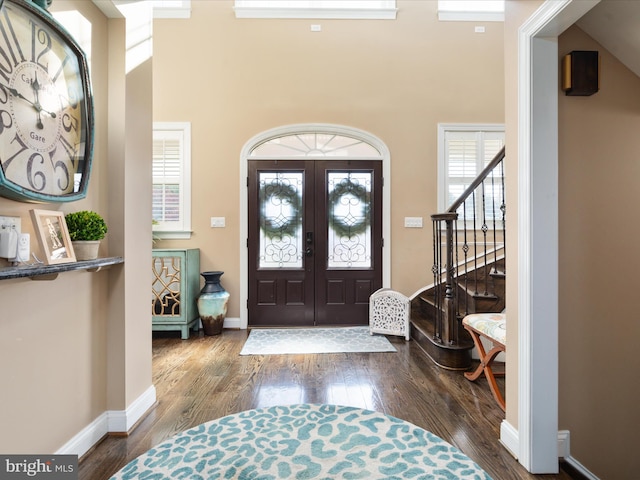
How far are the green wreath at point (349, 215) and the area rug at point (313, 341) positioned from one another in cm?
123

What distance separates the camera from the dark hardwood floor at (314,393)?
172cm

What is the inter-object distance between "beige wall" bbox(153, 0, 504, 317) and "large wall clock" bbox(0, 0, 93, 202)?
2532 mm

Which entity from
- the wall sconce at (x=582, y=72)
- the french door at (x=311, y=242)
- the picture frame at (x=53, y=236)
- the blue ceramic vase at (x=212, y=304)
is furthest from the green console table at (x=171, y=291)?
the wall sconce at (x=582, y=72)

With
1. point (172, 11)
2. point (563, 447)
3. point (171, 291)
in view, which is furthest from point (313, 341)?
point (172, 11)

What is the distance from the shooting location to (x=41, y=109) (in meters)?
1.38

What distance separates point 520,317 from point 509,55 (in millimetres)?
1380

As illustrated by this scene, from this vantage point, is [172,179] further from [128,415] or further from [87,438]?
[87,438]

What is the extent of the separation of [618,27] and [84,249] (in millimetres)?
2788

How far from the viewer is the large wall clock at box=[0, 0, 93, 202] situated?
1.22m

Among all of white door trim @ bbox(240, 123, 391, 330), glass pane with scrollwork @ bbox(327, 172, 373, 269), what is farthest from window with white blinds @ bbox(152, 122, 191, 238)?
glass pane with scrollwork @ bbox(327, 172, 373, 269)

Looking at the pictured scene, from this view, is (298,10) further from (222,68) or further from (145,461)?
(145,461)

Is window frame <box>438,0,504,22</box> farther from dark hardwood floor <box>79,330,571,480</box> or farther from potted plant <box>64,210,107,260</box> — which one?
potted plant <box>64,210,107,260</box>

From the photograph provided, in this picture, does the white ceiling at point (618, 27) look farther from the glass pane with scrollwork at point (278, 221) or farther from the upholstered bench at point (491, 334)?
the glass pane with scrollwork at point (278, 221)

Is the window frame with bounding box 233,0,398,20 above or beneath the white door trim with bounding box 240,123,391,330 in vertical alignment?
above
